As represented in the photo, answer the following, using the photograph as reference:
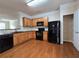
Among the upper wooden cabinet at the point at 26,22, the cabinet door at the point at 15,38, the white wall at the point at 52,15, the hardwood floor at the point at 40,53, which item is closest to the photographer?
the hardwood floor at the point at 40,53

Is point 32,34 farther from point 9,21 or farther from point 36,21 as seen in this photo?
point 9,21

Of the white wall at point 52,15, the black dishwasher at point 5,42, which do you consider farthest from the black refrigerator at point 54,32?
the black dishwasher at point 5,42

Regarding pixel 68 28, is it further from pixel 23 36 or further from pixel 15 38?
pixel 15 38

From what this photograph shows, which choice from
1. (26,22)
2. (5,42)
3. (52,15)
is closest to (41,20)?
(52,15)

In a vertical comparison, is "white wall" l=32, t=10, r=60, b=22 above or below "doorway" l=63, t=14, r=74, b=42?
above

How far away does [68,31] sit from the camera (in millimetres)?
5754

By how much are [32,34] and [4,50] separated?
3.78m

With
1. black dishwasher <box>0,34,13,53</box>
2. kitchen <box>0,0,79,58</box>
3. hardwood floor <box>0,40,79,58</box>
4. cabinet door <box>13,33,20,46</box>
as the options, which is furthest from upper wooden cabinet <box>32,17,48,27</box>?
black dishwasher <box>0,34,13,53</box>

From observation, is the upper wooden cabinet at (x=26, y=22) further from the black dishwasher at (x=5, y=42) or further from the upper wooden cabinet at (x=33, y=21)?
the black dishwasher at (x=5, y=42)

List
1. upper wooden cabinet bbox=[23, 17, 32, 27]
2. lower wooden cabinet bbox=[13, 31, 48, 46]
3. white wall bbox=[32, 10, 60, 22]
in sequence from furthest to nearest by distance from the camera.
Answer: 1. upper wooden cabinet bbox=[23, 17, 32, 27]
2. white wall bbox=[32, 10, 60, 22]
3. lower wooden cabinet bbox=[13, 31, 48, 46]

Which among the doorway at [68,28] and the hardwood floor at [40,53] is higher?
the doorway at [68,28]

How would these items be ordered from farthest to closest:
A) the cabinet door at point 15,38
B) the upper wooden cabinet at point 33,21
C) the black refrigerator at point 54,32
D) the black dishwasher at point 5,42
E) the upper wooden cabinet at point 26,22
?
1. the upper wooden cabinet at point 33,21
2. the upper wooden cabinet at point 26,22
3. the black refrigerator at point 54,32
4. the cabinet door at point 15,38
5. the black dishwasher at point 5,42

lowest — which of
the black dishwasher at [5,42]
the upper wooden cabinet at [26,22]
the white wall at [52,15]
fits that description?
the black dishwasher at [5,42]

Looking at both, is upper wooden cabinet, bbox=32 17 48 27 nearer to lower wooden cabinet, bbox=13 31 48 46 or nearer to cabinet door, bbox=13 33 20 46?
lower wooden cabinet, bbox=13 31 48 46
